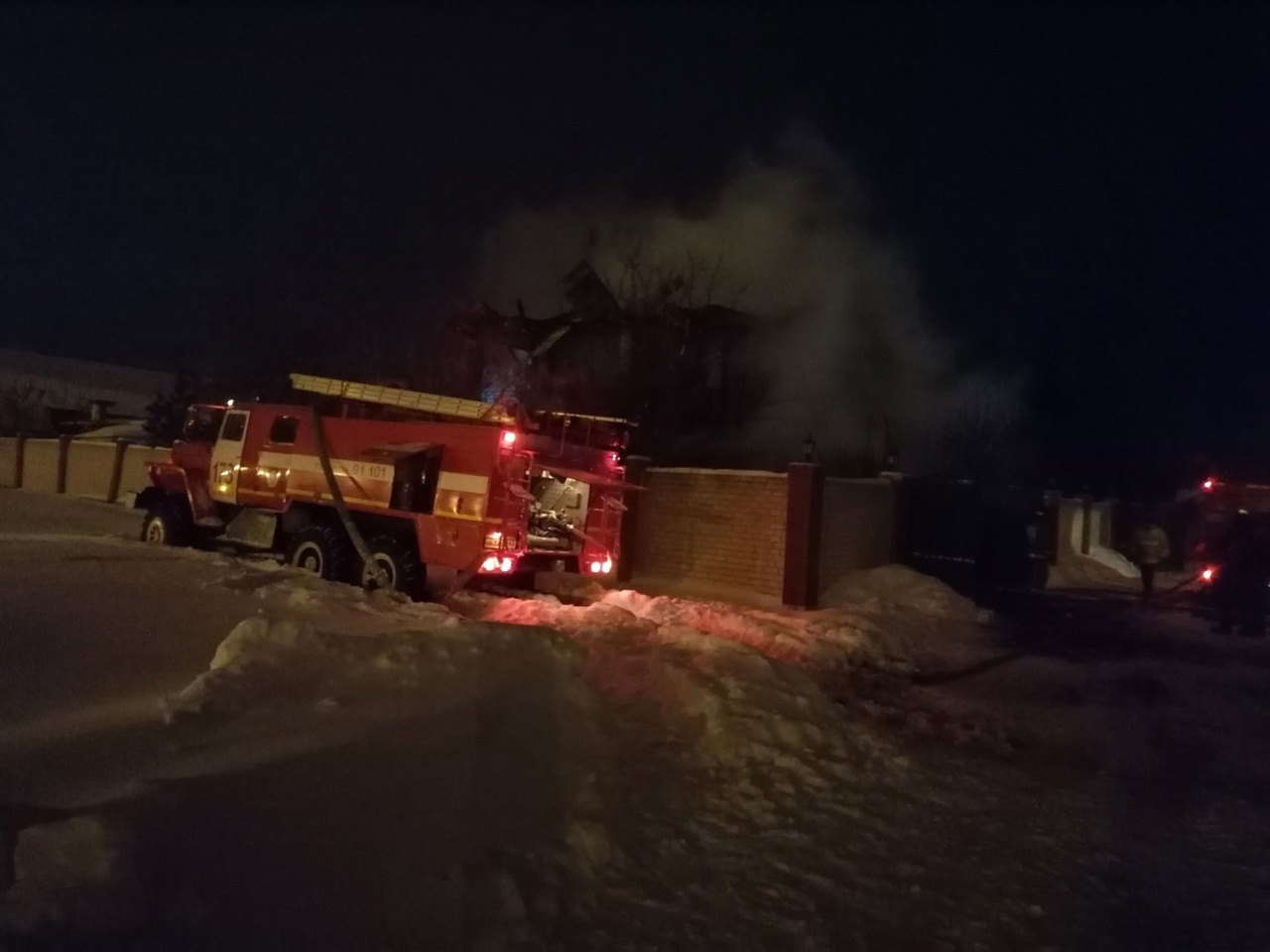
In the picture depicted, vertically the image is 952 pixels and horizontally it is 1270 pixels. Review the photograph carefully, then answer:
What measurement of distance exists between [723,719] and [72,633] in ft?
15.6

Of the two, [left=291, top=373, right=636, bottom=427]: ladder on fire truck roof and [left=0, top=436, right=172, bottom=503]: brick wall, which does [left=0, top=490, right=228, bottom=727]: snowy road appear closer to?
[left=291, top=373, right=636, bottom=427]: ladder on fire truck roof

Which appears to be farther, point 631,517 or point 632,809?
point 631,517

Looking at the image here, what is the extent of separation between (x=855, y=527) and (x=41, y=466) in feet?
78.2

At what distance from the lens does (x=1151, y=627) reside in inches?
653

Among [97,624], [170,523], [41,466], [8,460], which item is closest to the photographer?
[97,624]

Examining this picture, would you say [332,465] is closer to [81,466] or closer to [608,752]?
[608,752]

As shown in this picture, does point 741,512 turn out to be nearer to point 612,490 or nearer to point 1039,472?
point 612,490

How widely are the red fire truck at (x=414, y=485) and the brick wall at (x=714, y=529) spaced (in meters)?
3.27

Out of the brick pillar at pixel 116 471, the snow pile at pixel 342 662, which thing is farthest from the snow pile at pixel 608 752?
the brick pillar at pixel 116 471

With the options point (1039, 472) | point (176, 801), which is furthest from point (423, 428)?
point (1039, 472)

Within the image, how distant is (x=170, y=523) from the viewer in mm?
17141

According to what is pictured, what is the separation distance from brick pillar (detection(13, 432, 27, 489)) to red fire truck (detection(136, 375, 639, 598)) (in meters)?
18.7

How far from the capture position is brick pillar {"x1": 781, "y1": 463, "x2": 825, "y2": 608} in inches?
652

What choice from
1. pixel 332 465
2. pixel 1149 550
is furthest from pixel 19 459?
pixel 1149 550
